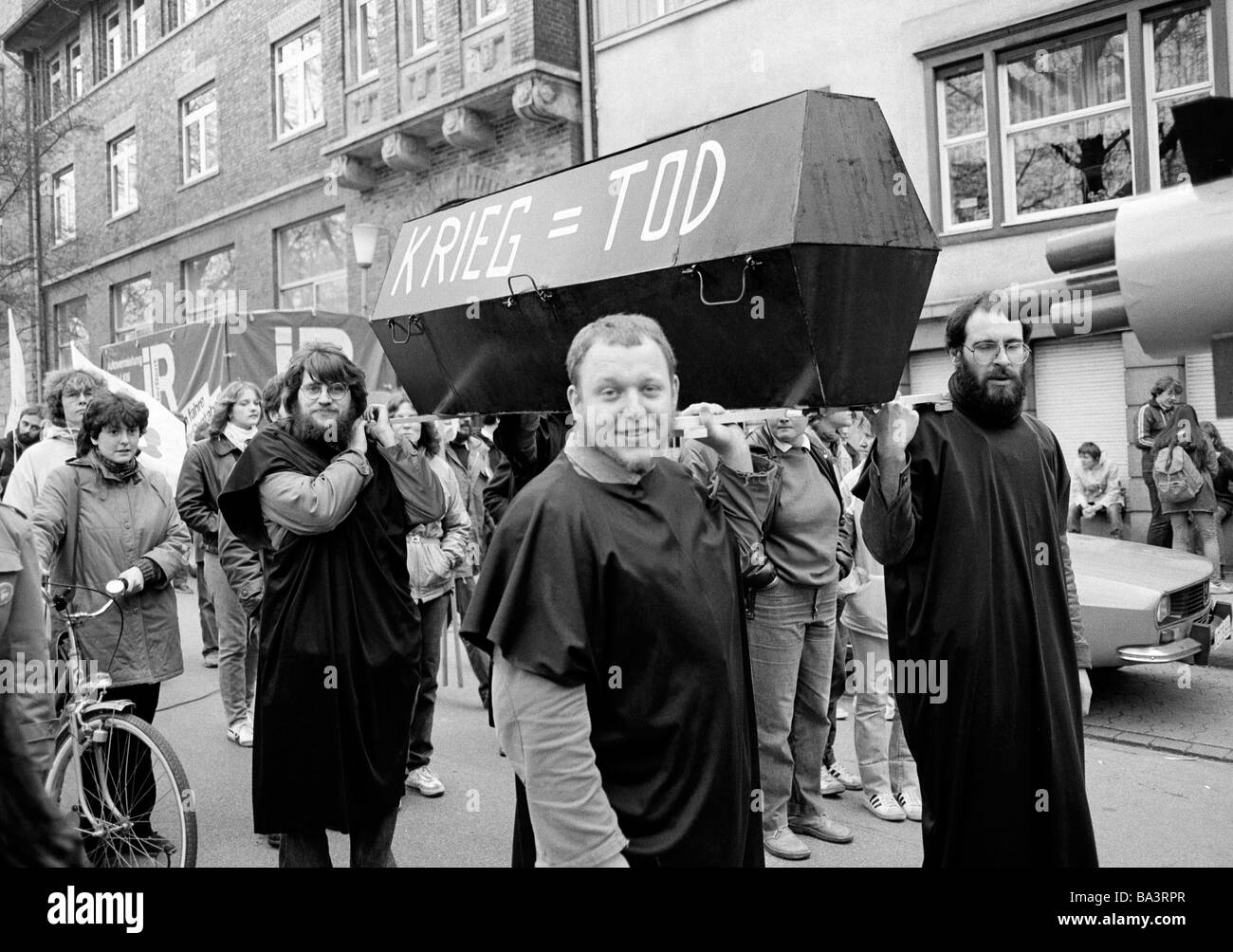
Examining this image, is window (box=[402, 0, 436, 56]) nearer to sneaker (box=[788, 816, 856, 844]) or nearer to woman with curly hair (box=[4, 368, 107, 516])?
woman with curly hair (box=[4, 368, 107, 516])

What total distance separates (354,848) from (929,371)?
9.61m

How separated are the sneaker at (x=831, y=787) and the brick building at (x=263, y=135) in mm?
9524

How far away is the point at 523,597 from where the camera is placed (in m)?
2.14

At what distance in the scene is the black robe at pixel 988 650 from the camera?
3096mm

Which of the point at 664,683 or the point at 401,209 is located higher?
the point at 401,209

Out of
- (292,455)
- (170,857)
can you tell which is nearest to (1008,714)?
(292,455)

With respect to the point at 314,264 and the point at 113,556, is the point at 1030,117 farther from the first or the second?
the point at 314,264

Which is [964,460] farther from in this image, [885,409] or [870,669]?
[870,669]

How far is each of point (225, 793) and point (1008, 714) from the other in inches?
156

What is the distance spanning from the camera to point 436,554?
18.3 feet

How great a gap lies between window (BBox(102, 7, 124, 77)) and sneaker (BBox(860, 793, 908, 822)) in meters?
25.1

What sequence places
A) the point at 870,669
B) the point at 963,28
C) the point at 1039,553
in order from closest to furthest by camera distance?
1. the point at 1039,553
2. the point at 870,669
3. the point at 963,28

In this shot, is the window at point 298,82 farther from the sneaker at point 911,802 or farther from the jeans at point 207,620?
the sneaker at point 911,802

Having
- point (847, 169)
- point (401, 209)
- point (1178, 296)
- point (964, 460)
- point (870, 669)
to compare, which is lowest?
point (870, 669)
